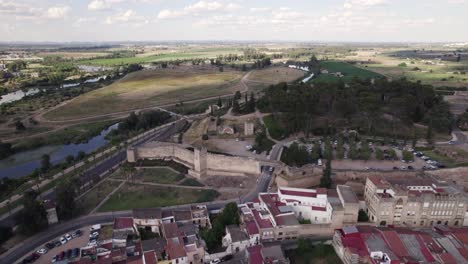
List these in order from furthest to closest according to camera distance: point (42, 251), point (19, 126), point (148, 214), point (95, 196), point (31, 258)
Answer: point (19, 126) < point (95, 196) < point (148, 214) < point (42, 251) < point (31, 258)

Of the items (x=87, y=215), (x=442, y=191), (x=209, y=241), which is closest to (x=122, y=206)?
(x=87, y=215)

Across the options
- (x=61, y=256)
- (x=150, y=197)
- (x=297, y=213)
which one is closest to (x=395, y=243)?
(x=297, y=213)

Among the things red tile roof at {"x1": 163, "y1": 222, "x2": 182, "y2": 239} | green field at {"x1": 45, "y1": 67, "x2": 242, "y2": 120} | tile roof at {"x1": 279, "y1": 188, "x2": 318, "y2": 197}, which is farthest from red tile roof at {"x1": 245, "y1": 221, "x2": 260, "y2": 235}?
green field at {"x1": 45, "y1": 67, "x2": 242, "y2": 120}

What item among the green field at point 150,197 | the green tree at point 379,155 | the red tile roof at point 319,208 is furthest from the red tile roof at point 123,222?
the green tree at point 379,155

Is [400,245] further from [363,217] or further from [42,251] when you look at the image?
[42,251]

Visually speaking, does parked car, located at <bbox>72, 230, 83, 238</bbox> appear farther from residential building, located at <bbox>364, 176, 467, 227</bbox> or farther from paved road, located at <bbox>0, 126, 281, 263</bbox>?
residential building, located at <bbox>364, 176, 467, 227</bbox>

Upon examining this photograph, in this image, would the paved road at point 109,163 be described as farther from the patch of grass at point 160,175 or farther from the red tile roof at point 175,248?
the red tile roof at point 175,248
